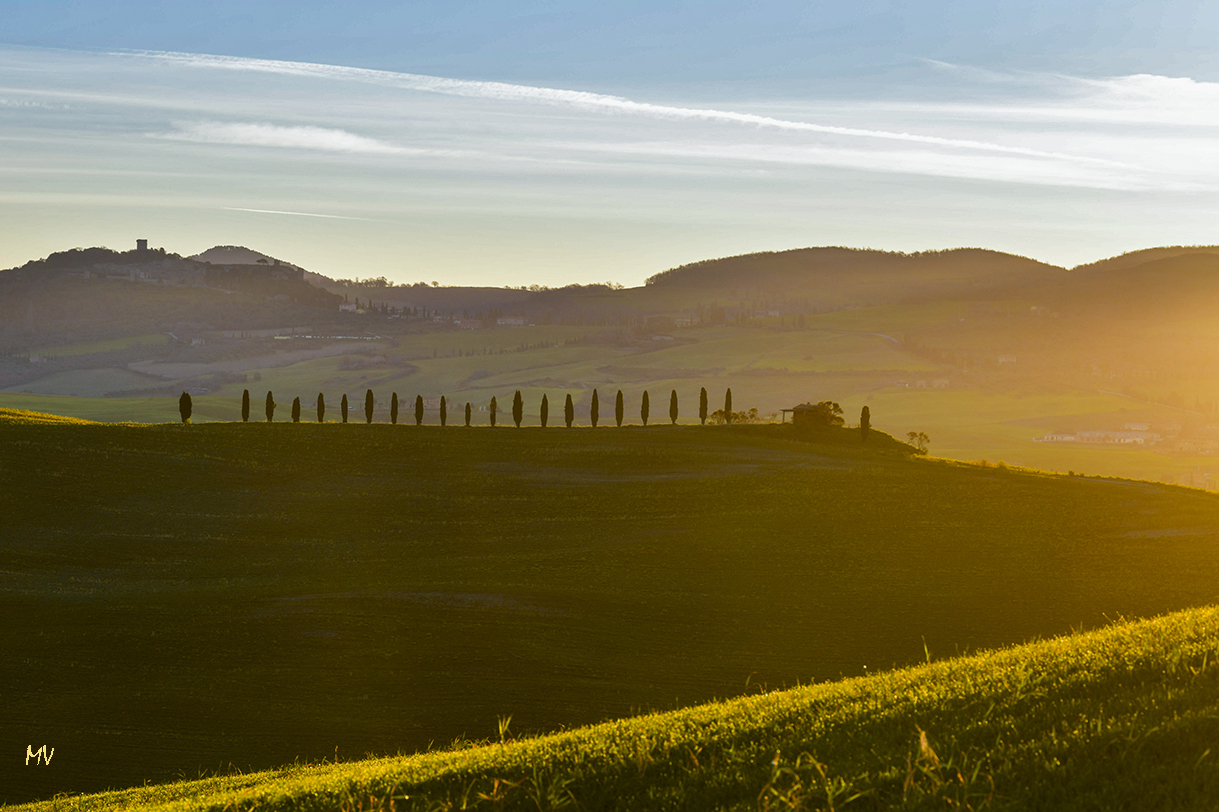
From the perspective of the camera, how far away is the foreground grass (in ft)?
26.7

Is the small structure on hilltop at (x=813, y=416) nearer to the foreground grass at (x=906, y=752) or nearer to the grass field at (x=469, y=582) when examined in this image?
the grass field at (x=469, y=582)

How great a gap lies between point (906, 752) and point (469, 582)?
84.1 ft

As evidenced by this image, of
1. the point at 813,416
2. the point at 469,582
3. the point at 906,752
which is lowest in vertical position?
the point at 469,582

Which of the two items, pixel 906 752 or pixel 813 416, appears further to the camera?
pixel 813 416

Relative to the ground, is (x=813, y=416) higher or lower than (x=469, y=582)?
higher

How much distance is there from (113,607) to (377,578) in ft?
26.5

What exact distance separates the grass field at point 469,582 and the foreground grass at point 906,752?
39.7 feet

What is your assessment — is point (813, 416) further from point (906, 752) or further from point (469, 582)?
point (906, 752)

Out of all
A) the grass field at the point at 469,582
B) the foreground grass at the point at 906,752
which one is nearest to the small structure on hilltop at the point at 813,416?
the grass field at the point at 469,582

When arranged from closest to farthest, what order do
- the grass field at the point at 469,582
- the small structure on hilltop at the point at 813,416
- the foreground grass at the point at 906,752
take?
the foreground grass at the point at 906,752 < the grass field at the point at 469,582 < the small structure on hilltop at the point at 813,416

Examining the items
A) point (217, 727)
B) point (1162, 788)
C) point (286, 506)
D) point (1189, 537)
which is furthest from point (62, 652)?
point (1189, 537)

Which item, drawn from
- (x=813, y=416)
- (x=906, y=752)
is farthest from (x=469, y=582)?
(x=813, y=416)

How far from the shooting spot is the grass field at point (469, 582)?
2377 centimetres

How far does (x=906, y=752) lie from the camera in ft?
29.8
